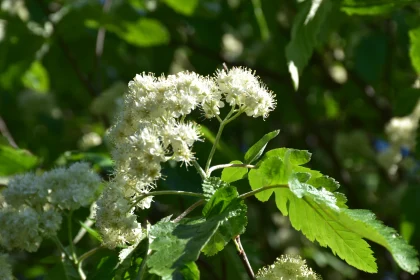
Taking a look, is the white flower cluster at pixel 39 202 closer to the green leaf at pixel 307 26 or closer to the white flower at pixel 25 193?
the white flower at pixel 25 193

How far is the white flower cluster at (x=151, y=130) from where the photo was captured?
2109 millimetres

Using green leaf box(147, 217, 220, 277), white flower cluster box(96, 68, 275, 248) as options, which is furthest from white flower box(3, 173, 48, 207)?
green leaf box(147, 217, 220, 277)

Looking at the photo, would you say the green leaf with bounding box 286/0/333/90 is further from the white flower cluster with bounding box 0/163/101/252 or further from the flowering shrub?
the white flower cluster with bounding box 0/163/101/252

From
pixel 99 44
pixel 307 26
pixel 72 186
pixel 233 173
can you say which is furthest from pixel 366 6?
pixel 99 44

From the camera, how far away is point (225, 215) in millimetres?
1942

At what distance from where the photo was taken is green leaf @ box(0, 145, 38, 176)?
3.54 meters

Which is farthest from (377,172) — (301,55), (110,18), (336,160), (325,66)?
(301,55)

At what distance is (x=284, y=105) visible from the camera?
5.79 m

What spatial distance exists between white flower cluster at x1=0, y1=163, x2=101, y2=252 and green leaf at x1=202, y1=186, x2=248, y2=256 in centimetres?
73

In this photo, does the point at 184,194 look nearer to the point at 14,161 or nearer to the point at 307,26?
the point at 307,26

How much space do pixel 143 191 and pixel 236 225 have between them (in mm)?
396

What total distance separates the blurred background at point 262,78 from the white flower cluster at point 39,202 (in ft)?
5.23

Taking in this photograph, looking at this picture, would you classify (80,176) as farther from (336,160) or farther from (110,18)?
(336,160)

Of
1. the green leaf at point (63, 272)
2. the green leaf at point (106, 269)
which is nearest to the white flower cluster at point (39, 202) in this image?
the green leaf at point (63, 272)
